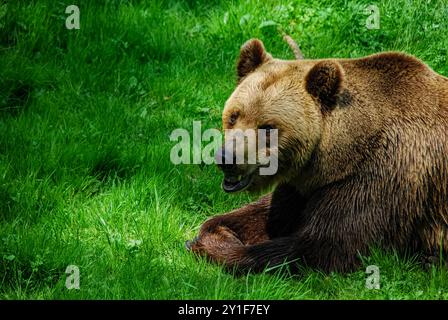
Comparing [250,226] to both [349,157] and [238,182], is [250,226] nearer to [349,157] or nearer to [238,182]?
[238,182]

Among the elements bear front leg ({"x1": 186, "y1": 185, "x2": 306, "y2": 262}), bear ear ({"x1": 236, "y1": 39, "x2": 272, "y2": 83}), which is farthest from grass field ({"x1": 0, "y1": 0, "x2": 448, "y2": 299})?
bear ear ({"x1": 236, "y1": 39, "x2": 272, "y2": 83})

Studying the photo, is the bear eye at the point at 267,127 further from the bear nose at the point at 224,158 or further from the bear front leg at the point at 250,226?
the bear front leg at the point at 250,226

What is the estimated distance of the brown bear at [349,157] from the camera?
5.68 metres

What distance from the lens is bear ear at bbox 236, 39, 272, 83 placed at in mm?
6113

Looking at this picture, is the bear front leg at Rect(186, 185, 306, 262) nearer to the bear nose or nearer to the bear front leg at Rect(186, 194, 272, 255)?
the bear front leg at Rect(186, 194, 272, 255)

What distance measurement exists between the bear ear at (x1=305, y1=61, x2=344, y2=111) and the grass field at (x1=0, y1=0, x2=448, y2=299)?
1137mm

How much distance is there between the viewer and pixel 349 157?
575 cm

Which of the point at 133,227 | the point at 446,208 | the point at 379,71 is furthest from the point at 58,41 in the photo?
the point at 446,208

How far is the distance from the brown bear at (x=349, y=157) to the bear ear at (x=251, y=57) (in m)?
0.23

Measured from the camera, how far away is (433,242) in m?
5.85

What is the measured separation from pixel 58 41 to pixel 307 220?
3.96 metres

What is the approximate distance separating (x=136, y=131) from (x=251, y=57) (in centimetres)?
193

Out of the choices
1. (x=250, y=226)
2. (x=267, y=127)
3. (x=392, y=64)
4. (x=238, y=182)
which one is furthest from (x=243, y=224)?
(x=392, y=64)

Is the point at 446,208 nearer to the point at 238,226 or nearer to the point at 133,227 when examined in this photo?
the point at 238,226
